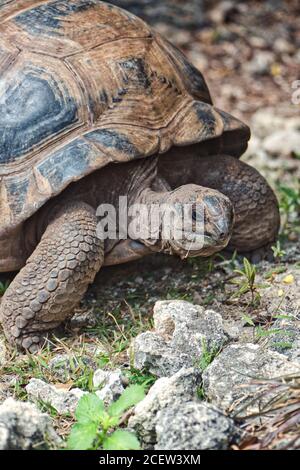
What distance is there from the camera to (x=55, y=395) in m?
3.65

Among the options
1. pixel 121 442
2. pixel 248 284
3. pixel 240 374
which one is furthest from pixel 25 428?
pixel 248 284

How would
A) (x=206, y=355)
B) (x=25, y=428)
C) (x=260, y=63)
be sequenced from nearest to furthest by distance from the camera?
(x=25, y=428)
(x=206, y=355)
(x=260, y=63)

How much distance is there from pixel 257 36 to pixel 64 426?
24.4ft

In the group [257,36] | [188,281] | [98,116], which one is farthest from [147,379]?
[257,36]

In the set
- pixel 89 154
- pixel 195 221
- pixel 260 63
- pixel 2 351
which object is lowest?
pixel 2 351

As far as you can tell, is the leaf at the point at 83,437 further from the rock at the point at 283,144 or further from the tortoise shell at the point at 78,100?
the rock at the point at 283,144

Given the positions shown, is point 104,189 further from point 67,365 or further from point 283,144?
point 283,144

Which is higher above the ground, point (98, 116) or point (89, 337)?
point (98, 116)

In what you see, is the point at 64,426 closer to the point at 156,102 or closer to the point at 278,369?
the point at 278,369

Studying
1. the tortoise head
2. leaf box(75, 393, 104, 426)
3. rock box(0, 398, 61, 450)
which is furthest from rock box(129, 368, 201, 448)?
the tortoise head

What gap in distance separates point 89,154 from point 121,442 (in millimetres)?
1893

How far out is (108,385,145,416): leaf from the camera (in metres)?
3.20

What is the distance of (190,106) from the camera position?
4926 mm

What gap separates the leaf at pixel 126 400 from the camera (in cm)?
320
